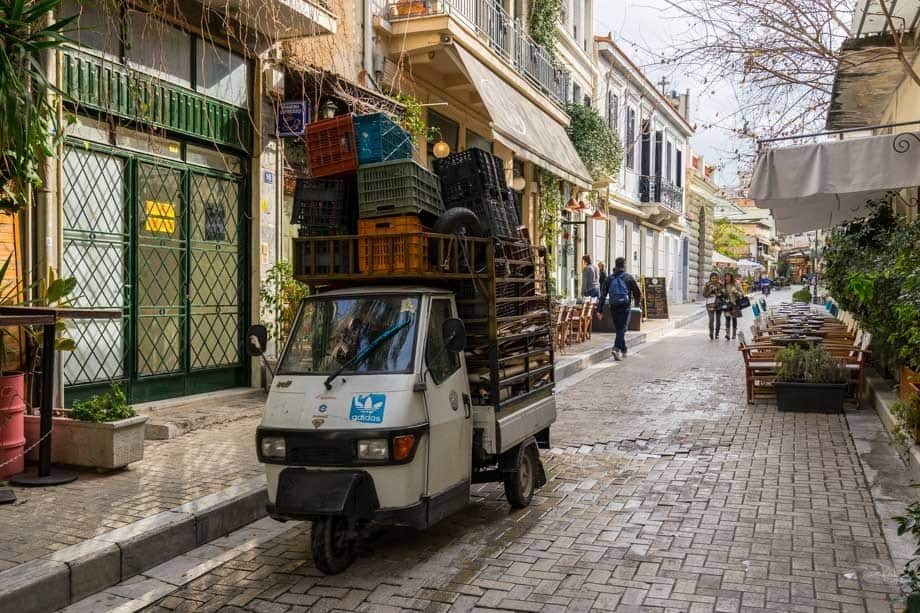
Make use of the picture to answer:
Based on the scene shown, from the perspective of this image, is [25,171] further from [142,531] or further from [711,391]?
[711,391]

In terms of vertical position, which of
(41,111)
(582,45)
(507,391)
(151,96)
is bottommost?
(507,391)

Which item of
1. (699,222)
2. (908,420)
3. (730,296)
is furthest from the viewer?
(699,222)

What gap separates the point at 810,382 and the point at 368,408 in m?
7.34

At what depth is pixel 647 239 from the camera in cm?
3603

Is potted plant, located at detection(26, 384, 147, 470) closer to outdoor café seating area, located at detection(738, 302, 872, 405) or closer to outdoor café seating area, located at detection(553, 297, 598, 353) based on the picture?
outdoor café seating area, located at detection(738, 302, 872, 405)

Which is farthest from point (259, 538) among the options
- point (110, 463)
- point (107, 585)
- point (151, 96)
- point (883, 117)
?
point (883, 117)

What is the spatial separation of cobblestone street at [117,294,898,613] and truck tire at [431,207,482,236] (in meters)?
2.12

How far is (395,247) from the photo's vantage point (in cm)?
557

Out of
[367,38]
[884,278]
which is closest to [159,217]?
[367,38]

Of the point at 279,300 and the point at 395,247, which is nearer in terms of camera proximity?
the point at 395,247

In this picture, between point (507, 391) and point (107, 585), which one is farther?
point (507, 391)

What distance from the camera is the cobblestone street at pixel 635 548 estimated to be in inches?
179

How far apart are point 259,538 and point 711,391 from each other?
8.49 m

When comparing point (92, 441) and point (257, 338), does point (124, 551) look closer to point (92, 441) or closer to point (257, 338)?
point (257, 338)
